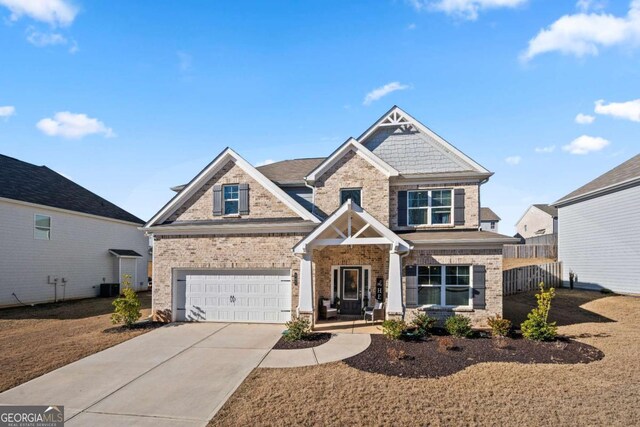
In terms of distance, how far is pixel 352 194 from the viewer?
15047 millimetres

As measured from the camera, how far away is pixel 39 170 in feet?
75.9

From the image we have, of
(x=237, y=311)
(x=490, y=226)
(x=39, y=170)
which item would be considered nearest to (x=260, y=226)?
(x=237, y=311)

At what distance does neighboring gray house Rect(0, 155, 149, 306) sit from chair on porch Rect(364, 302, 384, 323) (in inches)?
729

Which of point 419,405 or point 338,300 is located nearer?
point 419,405

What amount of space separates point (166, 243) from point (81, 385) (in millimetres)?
7392

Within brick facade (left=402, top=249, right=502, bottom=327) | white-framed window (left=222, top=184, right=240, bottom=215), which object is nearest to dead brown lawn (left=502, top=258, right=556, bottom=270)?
brick facade (left=402, top=249, right=502, bottom=327)

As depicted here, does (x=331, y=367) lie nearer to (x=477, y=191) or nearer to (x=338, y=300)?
(x=338, y=300)

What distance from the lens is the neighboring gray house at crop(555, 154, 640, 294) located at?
1830 centimetres

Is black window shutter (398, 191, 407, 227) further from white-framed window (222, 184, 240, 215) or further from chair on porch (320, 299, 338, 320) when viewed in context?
white-framed window (222, 184, 240, 215)

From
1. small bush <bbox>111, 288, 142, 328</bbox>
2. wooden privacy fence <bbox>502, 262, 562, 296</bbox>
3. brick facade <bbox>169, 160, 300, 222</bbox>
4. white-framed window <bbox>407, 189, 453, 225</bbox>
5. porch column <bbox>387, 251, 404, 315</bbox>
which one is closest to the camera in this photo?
porch column <bbox>387, 251, 404, 315</bbox>

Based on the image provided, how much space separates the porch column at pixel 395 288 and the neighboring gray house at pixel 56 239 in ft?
64.2

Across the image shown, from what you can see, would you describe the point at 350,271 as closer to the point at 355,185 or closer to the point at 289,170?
the point at 355,185

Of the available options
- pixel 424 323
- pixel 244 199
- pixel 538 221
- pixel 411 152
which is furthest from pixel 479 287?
pixel 538 221

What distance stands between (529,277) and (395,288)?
46.3 ft
